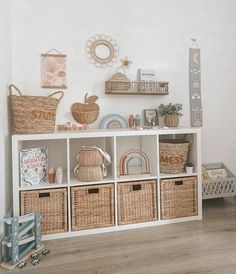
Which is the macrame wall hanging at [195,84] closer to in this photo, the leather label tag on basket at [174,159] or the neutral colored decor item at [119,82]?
the leather label tag on basket at [174,159]

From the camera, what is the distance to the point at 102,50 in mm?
2594

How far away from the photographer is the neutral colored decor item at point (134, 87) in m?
2.51

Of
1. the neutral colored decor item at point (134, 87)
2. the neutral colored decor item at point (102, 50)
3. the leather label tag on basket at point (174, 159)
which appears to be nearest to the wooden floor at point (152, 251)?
the leather label tag on basket at point (174, 159)

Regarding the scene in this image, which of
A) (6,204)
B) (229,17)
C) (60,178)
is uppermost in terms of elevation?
(229,17)

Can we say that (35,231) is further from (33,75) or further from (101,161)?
(33,75)

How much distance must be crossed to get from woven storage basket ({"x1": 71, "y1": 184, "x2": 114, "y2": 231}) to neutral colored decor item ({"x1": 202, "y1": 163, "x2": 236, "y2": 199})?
1.02 m

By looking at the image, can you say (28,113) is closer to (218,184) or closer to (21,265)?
(21,265)

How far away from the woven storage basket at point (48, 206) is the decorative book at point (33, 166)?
0.10 m

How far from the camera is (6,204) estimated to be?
1978 millimetres

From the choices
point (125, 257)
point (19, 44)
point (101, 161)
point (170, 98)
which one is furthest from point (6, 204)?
point (170, 98)

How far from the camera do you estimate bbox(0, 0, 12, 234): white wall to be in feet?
6.03

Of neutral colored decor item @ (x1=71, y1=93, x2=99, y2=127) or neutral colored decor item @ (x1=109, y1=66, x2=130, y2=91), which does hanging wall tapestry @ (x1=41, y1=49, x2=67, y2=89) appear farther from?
neutral colored decor item @ (x1=109, y1=66, x2=130, y2=91)

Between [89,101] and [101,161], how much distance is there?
0.67m

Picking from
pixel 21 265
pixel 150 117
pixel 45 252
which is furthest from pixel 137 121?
pixel 21 265
